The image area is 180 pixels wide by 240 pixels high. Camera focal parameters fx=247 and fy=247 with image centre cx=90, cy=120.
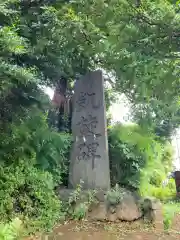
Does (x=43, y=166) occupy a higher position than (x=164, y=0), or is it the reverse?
(x=164, y=0)

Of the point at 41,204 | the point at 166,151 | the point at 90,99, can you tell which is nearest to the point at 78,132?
the point at 90,99

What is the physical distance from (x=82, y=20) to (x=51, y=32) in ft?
2.78

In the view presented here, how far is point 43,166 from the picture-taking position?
4.82 meters

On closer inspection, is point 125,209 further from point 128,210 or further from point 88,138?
point 88,138

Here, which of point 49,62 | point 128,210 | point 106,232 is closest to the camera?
point 106,232

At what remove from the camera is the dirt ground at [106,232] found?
13.3 ft

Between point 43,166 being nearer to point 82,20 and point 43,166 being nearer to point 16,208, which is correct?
point 16,208

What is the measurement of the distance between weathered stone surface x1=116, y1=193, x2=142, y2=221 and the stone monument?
1.53 feet

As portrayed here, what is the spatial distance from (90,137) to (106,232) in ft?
6.79

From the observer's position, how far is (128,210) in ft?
16.2

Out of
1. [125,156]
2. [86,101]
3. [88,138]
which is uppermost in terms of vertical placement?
[86,101]

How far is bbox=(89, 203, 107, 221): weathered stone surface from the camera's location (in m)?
4.82

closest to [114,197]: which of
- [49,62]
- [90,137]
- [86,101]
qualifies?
[90,137]

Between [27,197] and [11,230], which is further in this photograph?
[27,197]
